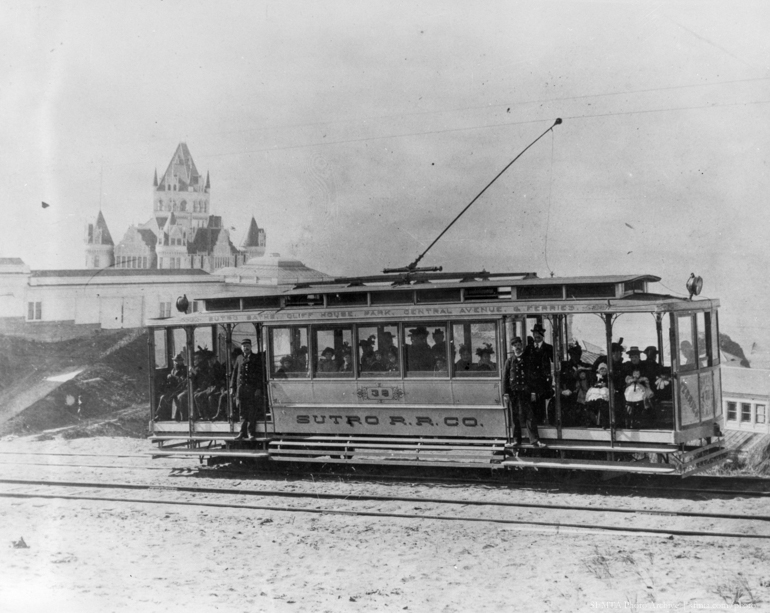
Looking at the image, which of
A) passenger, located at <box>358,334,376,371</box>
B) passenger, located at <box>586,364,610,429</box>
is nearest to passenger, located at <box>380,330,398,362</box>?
passenger, located at <box>358,334,376,371</box>

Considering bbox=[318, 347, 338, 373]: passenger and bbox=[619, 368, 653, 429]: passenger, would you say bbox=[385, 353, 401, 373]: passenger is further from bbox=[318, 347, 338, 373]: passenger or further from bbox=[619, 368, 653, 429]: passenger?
bbox=[619, 368, 653, 429]: passenger

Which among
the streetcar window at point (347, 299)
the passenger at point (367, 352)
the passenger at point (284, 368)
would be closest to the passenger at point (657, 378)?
the passenger at point (367, 352)

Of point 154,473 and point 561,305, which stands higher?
point 561,305

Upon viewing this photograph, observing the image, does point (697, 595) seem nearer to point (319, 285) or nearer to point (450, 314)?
point (450, 314)

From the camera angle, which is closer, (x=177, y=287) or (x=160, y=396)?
(x=160, y=396)

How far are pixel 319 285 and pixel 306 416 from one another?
95.5 inches

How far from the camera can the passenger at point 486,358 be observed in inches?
434

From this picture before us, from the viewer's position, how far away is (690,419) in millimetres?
10234

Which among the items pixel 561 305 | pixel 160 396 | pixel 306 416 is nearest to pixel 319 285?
pixel 306 416

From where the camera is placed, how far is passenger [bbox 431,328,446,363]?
446 inches

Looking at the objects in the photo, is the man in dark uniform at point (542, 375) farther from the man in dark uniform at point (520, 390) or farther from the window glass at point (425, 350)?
the window glass at point (425, 350)

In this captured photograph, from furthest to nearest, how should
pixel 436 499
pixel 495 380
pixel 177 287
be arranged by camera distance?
pixel 177 287
pixel 495 380
pixel 436 499

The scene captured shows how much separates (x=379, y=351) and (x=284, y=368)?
1776 mm

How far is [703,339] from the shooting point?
1100 cm
